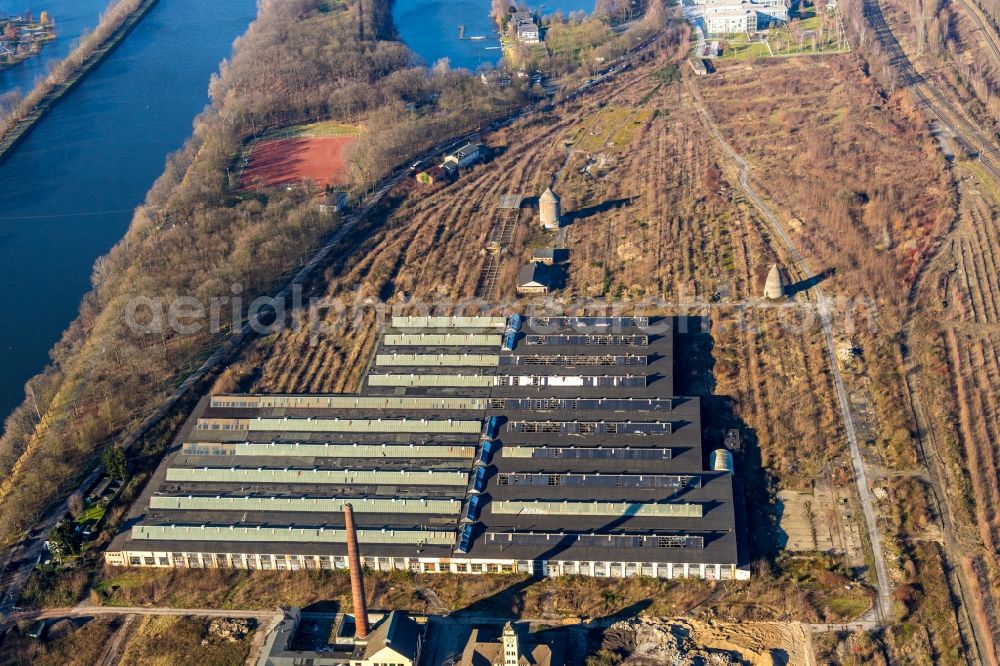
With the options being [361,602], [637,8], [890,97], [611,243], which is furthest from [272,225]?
[637,8]

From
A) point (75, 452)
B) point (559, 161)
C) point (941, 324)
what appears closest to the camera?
point (75, 452)

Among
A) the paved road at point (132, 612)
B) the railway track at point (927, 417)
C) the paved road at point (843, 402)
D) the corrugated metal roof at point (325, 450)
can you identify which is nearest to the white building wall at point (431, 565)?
the paved road at point (132, 612)

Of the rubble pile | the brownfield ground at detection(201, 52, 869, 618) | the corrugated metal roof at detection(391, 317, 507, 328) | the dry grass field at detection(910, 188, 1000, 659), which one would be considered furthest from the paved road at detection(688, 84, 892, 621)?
the rubble pile

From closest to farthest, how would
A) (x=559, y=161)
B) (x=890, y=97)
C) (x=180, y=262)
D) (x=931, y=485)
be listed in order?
(x=931, y=485), (x=180, y=262), (x=559, y=161), (x=890, y=97)

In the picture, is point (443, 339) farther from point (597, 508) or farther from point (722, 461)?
point (722, 461)

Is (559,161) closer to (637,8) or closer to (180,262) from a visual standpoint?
(180,262)

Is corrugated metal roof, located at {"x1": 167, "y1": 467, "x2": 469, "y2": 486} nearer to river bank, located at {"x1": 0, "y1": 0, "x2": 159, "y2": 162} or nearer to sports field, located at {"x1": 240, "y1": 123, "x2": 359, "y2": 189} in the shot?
sports field, located at {"x1": 240, "y1": 123, "x2": 359, "y2": 189}
